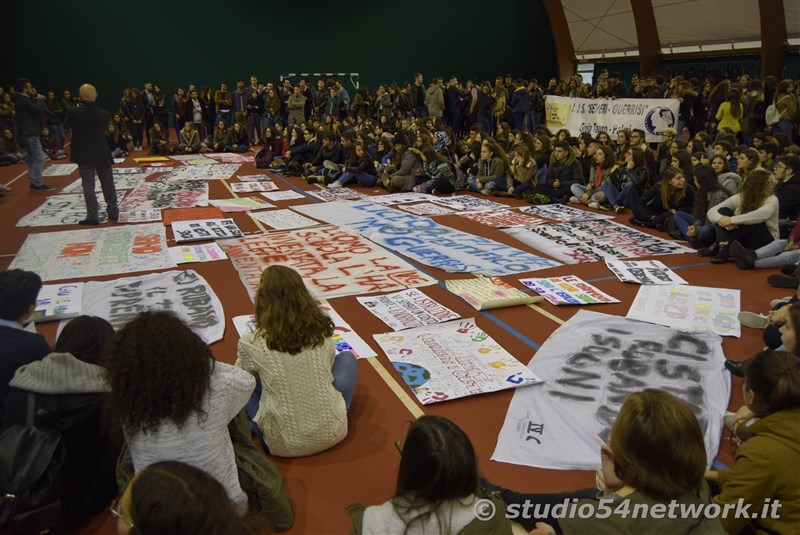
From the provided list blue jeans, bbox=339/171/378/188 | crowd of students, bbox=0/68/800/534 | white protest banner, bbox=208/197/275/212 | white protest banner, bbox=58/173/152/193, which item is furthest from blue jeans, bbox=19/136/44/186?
crowd of students, bbox=0/68/800/534

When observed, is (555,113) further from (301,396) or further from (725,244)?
(301,396)

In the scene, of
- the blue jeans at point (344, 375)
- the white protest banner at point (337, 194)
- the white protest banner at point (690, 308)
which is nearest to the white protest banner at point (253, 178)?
the white protest banner at point (337, 194)

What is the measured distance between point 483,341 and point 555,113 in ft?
39.2

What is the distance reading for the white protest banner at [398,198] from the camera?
928 centimetres

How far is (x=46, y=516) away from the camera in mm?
2438

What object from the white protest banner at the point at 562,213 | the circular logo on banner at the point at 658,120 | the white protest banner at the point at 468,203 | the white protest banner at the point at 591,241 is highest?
the circular logo on banner at the point at 658,120

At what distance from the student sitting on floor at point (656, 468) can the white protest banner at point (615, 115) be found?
11218 millimetres

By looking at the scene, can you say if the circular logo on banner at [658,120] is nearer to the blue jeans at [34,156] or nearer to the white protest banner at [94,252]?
the white protest banner at [94,252]

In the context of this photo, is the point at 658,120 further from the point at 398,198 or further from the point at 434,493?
the point at 434,493

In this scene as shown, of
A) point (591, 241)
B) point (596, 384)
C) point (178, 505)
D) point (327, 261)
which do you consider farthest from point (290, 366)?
point (591, 241)

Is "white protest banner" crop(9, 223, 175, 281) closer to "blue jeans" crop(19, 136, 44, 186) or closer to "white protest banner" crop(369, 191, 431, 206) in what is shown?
"white protest banner" crop(369, 191, 431, 206)

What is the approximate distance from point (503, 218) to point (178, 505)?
707 centimetres

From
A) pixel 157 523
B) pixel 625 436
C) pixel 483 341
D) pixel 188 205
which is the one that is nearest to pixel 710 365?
pixel 483 341

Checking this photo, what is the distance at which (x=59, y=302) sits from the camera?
504cm
